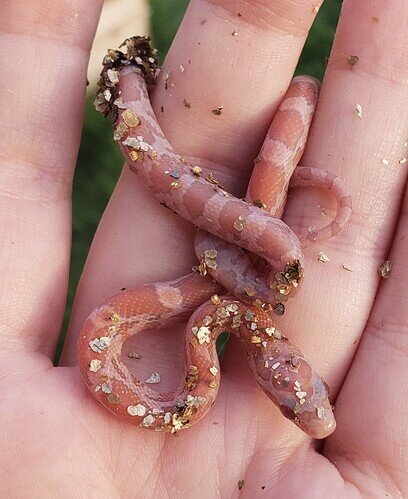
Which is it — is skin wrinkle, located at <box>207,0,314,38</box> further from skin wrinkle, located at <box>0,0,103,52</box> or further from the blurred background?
the blurred background

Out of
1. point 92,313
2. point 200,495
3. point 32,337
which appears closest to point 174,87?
point 92,313

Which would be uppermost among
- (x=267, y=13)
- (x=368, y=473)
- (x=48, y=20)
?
(x=267, y=13)

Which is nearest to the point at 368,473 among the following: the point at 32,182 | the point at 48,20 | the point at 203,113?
the point at 203,113

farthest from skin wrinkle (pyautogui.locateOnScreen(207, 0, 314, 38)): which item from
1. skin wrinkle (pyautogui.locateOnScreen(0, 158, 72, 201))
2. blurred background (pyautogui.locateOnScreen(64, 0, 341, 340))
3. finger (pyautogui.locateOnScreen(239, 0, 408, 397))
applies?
blurred background (pyautogui.locateOnScreen(64, 0, 341, 340))

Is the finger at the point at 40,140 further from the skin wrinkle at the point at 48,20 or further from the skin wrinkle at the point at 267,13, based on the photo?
the skin wrinkle at the point at 267,13

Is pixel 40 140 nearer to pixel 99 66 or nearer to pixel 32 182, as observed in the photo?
pixel 32 182

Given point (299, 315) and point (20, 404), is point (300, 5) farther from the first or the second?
point (20, 404)
